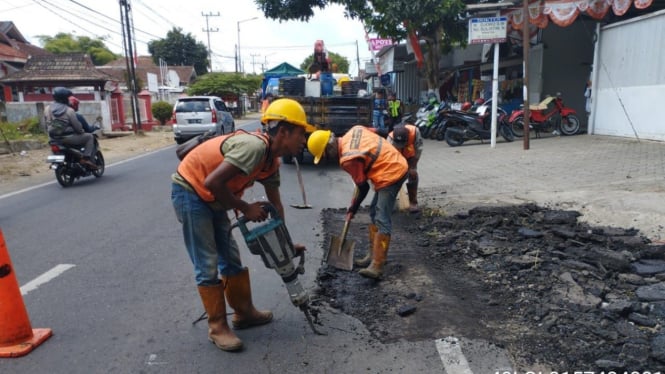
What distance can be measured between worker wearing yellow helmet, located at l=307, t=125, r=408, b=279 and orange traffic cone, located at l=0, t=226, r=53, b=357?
2355mm

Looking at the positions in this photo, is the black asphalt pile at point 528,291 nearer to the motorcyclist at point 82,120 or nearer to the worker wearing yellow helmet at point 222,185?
the worker wearing yellow helmet at point 222,185

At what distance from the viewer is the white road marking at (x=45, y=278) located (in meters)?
4.18

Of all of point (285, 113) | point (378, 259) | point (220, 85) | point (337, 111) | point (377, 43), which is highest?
point (377, 43)

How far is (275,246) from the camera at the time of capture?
305 cm

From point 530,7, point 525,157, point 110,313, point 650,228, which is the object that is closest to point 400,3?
point 530,7

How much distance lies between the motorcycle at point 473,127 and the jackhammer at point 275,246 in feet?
38.6

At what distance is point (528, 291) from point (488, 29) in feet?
32.3

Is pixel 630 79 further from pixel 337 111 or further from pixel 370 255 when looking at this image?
pixel 370 255

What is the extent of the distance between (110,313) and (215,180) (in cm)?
170

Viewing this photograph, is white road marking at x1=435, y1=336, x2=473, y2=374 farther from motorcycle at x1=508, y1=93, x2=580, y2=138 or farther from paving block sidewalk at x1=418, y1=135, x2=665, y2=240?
motorcycle at x1=508, y1=93, x2=580, y2=138

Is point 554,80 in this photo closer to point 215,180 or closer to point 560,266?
point 560,266

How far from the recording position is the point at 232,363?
9.81 ft

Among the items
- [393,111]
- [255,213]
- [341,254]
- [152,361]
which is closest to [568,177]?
[341,254]

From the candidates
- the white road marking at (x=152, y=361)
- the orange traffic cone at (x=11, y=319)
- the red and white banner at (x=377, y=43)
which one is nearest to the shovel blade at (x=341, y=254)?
the white road marking at (x=152, y=361)
